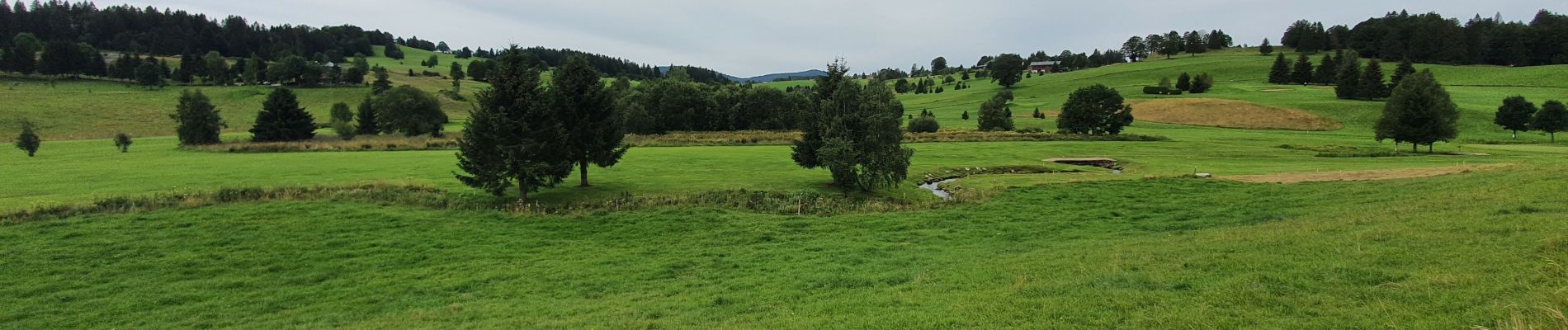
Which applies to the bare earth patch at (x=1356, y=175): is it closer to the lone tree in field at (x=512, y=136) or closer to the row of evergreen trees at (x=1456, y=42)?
the lone tree in field at (x=512, y=136)

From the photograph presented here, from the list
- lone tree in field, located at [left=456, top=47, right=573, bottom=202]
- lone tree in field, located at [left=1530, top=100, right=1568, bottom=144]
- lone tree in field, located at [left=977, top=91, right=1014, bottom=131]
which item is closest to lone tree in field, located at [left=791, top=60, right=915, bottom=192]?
lone tree in field, located at [left=456, top=47, right=573, bottom=202]

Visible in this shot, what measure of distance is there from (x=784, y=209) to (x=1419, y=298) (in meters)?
20.1

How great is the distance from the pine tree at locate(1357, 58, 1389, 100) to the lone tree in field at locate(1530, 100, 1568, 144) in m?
28.6

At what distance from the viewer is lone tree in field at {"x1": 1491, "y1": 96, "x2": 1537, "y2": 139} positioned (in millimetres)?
59781

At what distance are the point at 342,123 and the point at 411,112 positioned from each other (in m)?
6.81

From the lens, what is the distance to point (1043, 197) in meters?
28.5

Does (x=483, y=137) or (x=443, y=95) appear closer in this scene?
(x=483, y=137)

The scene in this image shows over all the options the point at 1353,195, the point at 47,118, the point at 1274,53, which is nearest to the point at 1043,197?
the point at 1353,195

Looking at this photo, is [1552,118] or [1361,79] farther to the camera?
[1361,79]

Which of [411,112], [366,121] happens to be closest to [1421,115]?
[411,112]

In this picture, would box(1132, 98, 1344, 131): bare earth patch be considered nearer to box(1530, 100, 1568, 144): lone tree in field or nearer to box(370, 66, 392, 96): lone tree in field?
box(1530, 100, 1568, 144): lone tree in field

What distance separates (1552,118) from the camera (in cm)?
5744

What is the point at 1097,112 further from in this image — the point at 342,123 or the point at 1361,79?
the point at 342,123

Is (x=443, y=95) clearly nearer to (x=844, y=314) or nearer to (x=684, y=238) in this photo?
(x=684, y=238)
